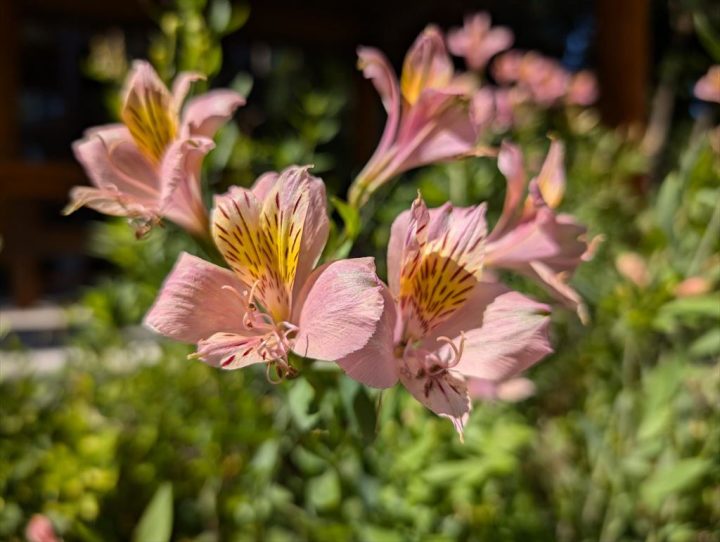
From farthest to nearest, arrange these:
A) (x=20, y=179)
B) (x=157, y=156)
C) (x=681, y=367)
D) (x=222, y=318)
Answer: (x=20, y=179), (x=681, y=367), (x=157, y=156), (x=222, y=318)

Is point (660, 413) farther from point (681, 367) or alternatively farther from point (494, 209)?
point (494, 209)

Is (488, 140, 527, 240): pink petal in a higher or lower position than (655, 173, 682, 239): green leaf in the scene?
higher

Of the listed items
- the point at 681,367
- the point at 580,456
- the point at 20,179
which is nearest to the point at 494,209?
the point at 681,367

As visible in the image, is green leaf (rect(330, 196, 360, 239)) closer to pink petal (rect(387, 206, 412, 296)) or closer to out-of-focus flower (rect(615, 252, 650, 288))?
pink petal (rect(387, 206, 412, 296))

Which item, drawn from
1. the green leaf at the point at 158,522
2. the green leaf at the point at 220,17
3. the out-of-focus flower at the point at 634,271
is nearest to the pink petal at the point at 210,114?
the green leaf at the point at 220,17

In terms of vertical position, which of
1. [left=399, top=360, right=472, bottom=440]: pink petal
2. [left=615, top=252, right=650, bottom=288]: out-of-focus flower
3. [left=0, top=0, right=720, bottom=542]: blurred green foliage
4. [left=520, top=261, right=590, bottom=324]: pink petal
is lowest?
[left=0, top=0, right=720, bottom=542]: blurred green foliage

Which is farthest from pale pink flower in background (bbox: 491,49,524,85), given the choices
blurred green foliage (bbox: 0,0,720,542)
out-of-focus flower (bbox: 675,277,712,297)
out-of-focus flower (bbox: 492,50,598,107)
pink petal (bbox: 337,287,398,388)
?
pink petal (bbox: 337,287,398,388)

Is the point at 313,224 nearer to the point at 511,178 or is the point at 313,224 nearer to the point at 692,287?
the point at 511,178

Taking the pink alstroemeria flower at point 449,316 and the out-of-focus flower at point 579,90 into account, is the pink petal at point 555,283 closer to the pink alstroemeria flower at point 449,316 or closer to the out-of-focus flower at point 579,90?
the pink alstroemeria flower at point 449,316
